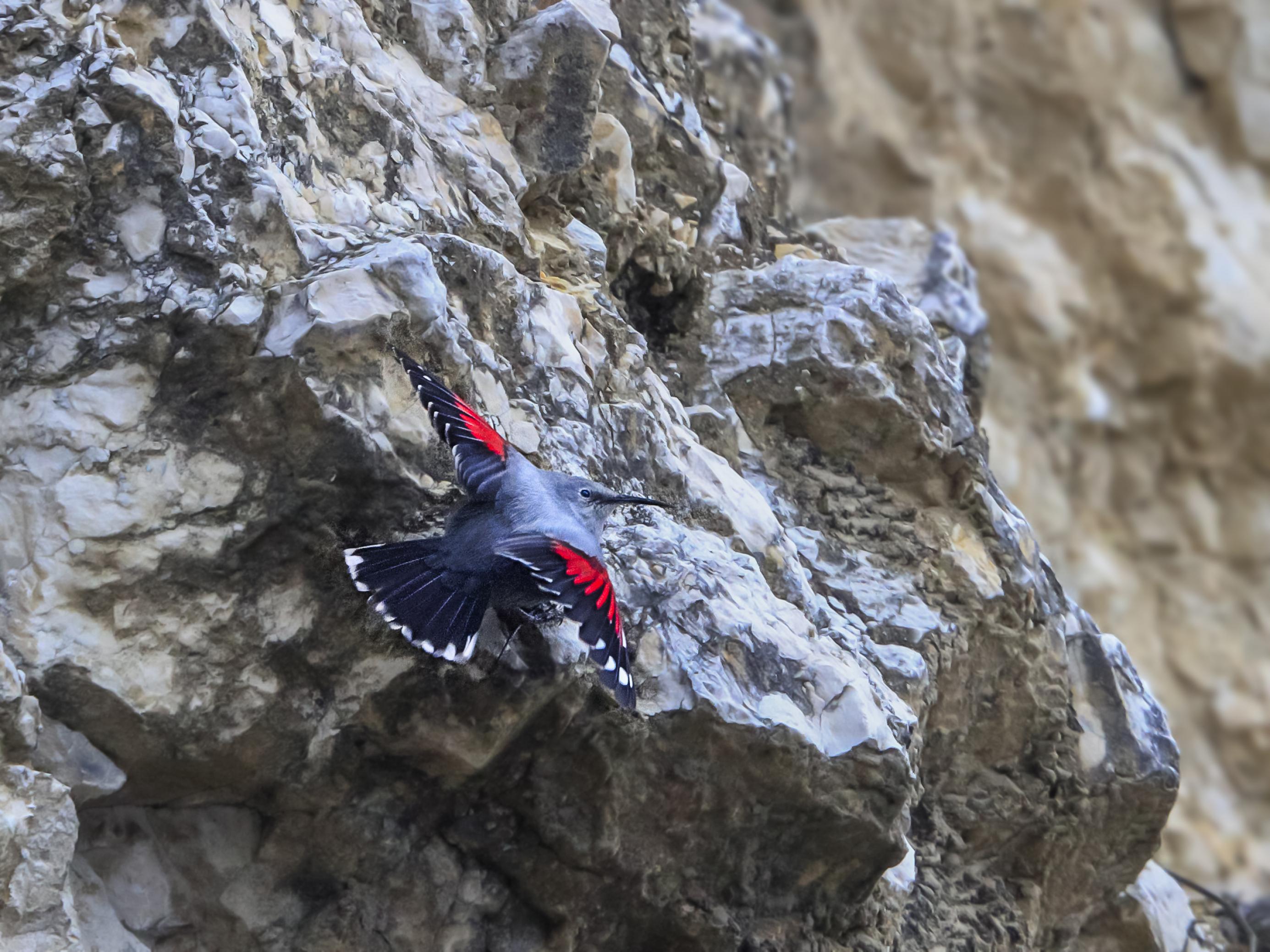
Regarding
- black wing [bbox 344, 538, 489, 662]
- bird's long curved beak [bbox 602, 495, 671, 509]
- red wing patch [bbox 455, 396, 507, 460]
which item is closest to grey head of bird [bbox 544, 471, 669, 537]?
bird's long curved beak [bbox 602, 495, 671, 509]

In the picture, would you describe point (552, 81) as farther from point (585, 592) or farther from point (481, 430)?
point (585, 592)

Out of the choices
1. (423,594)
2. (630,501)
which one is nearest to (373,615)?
(423,594)

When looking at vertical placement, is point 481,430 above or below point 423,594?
above

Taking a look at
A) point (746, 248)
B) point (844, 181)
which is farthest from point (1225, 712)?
point (746, 248)

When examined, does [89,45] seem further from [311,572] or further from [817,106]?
[817,106]

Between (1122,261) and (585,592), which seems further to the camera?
(1122,261)

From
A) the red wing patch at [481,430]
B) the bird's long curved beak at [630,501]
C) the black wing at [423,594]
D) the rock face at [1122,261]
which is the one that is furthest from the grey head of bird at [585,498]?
the rock face at [1122,261]

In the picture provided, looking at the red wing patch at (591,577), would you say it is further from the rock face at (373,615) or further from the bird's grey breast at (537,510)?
the rock face at (373,615)
